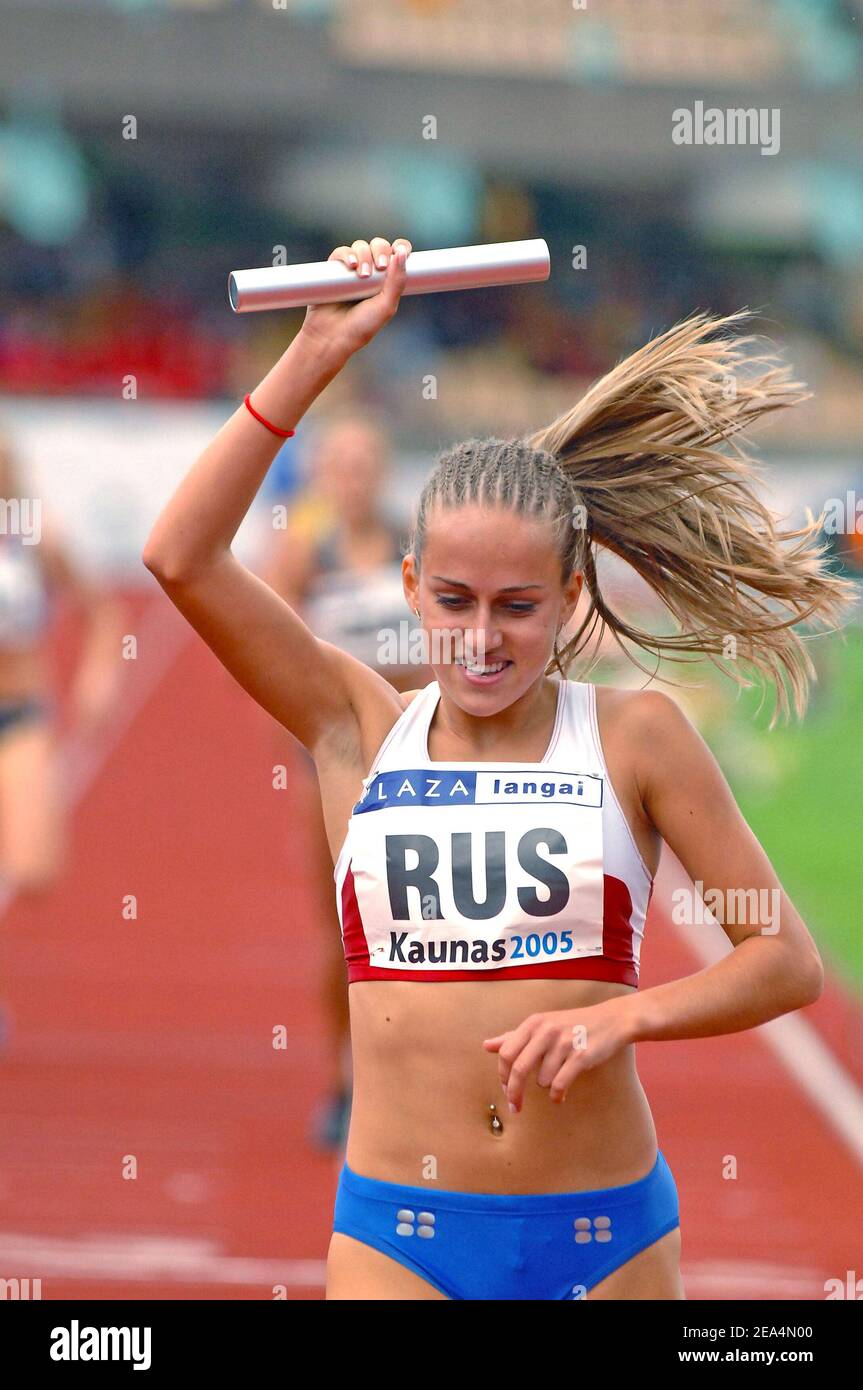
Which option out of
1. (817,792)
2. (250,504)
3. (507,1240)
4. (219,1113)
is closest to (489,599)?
(250,504)

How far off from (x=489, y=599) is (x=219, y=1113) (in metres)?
4.38

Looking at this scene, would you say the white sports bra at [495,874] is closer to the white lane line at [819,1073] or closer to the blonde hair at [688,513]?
the blonde hair at [688,513]

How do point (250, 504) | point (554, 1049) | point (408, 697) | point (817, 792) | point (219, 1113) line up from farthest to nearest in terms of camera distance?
point (817, 792)
point (219, 1113)
point (408, 697)
point (250, 504)
point (554, 1049)

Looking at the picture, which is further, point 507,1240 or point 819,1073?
point 819,1073

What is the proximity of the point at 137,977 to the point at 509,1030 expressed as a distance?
685 cm

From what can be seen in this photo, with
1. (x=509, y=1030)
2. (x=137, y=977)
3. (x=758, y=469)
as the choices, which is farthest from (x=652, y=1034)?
(x=137, y=977)

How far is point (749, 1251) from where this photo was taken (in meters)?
5.48

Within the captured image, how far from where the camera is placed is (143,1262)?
5.17 meters

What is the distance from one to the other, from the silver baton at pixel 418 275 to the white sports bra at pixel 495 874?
0.68m

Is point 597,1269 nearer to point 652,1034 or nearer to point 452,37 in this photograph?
point 652,1034

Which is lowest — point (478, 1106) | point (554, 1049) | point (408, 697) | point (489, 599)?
point (478, 1106)

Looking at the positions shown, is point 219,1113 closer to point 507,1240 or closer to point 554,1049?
point 507,1240

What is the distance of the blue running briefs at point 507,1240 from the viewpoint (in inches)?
103

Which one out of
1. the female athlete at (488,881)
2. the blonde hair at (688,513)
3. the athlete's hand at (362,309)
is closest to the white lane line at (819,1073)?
the blonde hair at (688,513)
